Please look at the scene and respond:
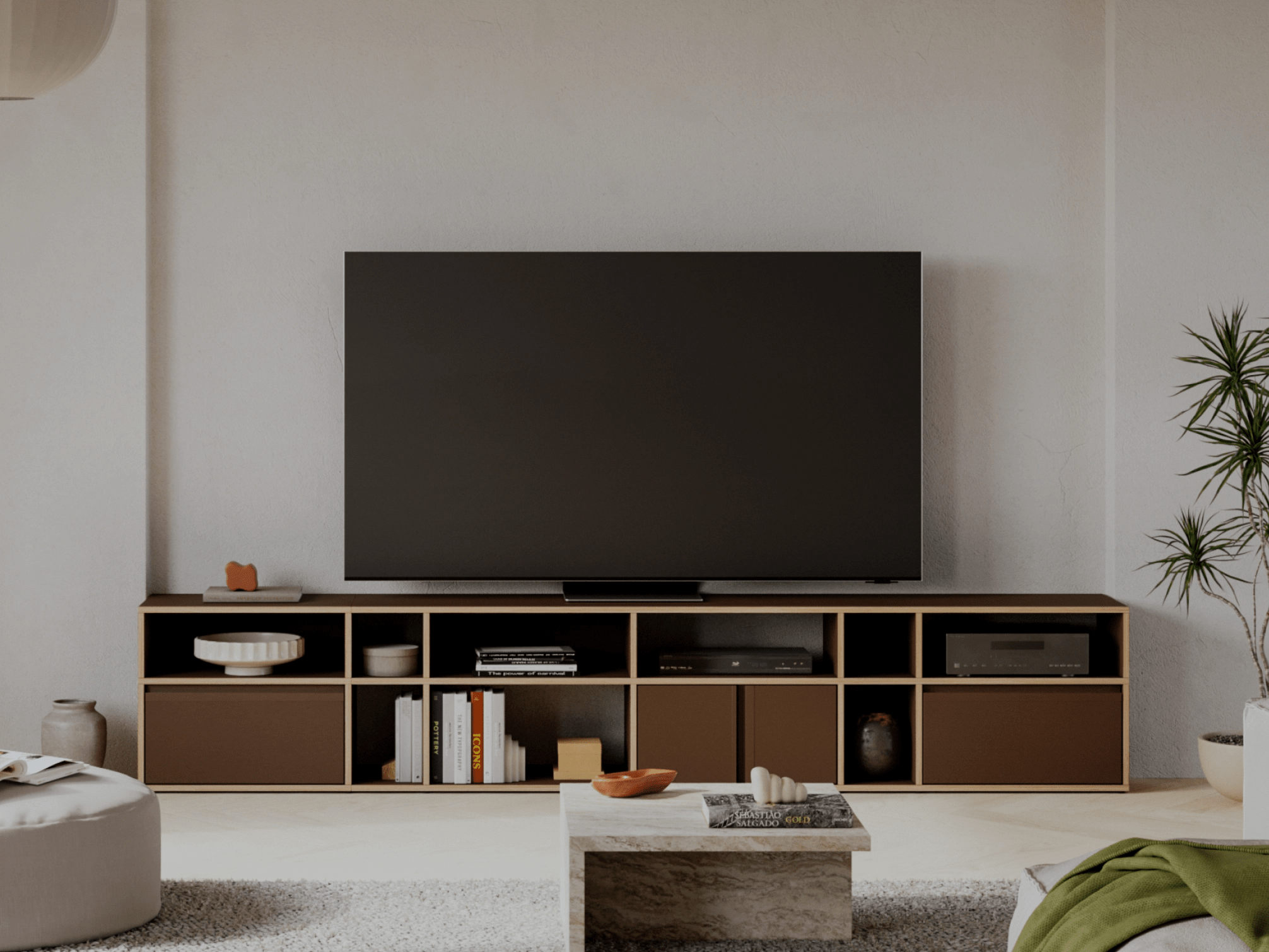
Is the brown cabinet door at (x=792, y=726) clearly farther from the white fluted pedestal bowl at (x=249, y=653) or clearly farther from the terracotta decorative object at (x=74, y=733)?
the terracotta decorative object at (x=74, y=733)

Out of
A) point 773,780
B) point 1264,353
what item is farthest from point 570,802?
point 1264,353

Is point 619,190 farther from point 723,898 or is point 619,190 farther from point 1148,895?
point 1148,895

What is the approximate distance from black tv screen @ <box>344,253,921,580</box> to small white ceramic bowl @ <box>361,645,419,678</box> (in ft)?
0.84

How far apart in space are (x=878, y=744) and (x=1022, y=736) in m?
0.46

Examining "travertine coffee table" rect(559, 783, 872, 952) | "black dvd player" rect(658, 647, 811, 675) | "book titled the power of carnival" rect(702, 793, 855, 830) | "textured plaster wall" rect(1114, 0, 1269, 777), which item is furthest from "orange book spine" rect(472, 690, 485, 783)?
"textured plaster wall" rect(1114, 0, 1269, 777)

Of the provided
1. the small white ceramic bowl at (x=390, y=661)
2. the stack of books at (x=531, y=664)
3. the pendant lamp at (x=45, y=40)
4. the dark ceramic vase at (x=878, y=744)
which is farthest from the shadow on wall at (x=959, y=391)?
the pendant lamp at (x=45, y=40)

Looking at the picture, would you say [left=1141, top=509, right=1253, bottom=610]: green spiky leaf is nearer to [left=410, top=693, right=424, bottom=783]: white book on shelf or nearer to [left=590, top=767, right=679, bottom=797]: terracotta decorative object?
[left=590, top=767, right=679, bottom=797]: terracotta decorative object

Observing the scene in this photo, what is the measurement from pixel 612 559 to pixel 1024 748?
1476 mm

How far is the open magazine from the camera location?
274 cm

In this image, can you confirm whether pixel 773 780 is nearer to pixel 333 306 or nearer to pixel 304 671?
pixel 304 671

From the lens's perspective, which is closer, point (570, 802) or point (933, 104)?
point (570, 802)

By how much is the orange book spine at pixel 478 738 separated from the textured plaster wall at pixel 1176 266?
7.35 ft

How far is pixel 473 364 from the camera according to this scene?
4.13 meters

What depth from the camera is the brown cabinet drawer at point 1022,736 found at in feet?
13.1
